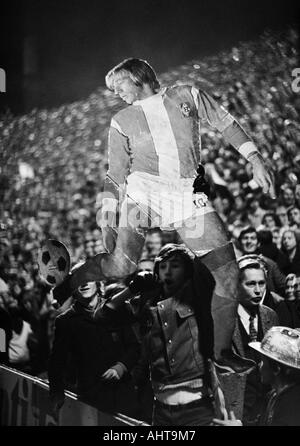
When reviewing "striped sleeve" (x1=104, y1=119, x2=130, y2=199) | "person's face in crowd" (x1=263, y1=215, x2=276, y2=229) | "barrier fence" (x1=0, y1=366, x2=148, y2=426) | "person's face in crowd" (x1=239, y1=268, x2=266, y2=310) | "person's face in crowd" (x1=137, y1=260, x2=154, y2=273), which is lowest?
"barrier fence" (x1=0, y1=366, x2=148, y2=426)

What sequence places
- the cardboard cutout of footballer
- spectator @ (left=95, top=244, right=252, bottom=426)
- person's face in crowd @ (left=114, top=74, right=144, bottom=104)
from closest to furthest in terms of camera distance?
1. spectator @ (left=95, top=244, right=252, bottom=426)
2. the cardboard cutout of footballer
3. person's face in crowd @ (left=114, top=74, right=144, bottom=104)

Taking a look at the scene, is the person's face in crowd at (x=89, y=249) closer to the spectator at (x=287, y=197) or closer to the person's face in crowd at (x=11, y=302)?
the person's face in crowd at (x=11, y=302)

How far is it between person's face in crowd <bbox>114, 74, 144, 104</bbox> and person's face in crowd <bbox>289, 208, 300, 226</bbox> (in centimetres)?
95

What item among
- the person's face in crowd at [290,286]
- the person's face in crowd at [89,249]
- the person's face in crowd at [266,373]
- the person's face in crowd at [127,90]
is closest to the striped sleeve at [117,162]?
the person's face in crowd at [127,90]

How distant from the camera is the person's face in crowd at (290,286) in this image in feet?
9.38

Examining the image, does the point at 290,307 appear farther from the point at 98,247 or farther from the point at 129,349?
the point at 98,247

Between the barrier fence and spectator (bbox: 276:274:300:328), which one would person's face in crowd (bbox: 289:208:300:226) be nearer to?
spectator (bbox: 276:274:300:328)

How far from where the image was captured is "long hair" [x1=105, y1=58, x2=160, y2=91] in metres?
2.89

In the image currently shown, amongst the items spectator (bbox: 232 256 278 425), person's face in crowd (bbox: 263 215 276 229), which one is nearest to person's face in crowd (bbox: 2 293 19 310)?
spectator (bbox: 232 256 278 425)

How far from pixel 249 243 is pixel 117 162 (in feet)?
2.50

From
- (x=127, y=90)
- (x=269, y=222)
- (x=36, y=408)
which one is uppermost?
(x=127, y=90)

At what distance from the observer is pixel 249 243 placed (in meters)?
2.87

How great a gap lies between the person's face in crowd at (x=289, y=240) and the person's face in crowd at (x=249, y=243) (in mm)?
146

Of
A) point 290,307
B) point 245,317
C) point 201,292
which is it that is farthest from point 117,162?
point 290,307
